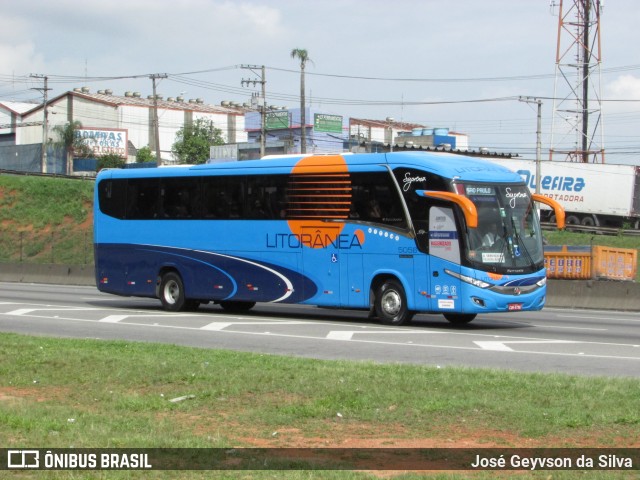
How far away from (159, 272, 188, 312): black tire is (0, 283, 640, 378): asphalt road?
43 centimetres

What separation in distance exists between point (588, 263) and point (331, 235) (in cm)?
1353

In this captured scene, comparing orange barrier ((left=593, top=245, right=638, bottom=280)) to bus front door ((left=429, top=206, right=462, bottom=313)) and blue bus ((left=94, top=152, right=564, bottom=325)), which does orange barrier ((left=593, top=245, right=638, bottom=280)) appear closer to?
blue bus ((left=94, top=152, right=564, bottom=325))

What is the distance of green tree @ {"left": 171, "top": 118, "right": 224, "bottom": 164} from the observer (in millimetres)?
116750

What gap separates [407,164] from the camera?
21109 millimetres

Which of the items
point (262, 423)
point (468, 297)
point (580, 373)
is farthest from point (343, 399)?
point (468, 297)

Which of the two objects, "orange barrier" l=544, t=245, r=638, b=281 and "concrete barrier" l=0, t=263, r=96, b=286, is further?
"concrete barrier" l=0, t=263, r=96, b=286

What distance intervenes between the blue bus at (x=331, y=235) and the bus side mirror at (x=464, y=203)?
0.10 feet

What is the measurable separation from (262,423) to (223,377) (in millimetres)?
2426

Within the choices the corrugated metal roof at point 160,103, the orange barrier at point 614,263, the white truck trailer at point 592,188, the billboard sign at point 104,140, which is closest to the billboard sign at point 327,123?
the billboard sign at point 104,140

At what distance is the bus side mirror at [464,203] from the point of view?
1978cm

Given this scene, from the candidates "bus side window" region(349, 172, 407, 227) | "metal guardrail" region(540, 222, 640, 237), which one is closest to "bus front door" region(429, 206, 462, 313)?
"bus side window" region(349, 172, 407, 227)

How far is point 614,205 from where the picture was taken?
217ft

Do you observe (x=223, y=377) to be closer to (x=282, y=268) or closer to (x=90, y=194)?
(x=282, y=268)

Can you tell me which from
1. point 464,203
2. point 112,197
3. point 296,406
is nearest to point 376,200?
point 464,203
